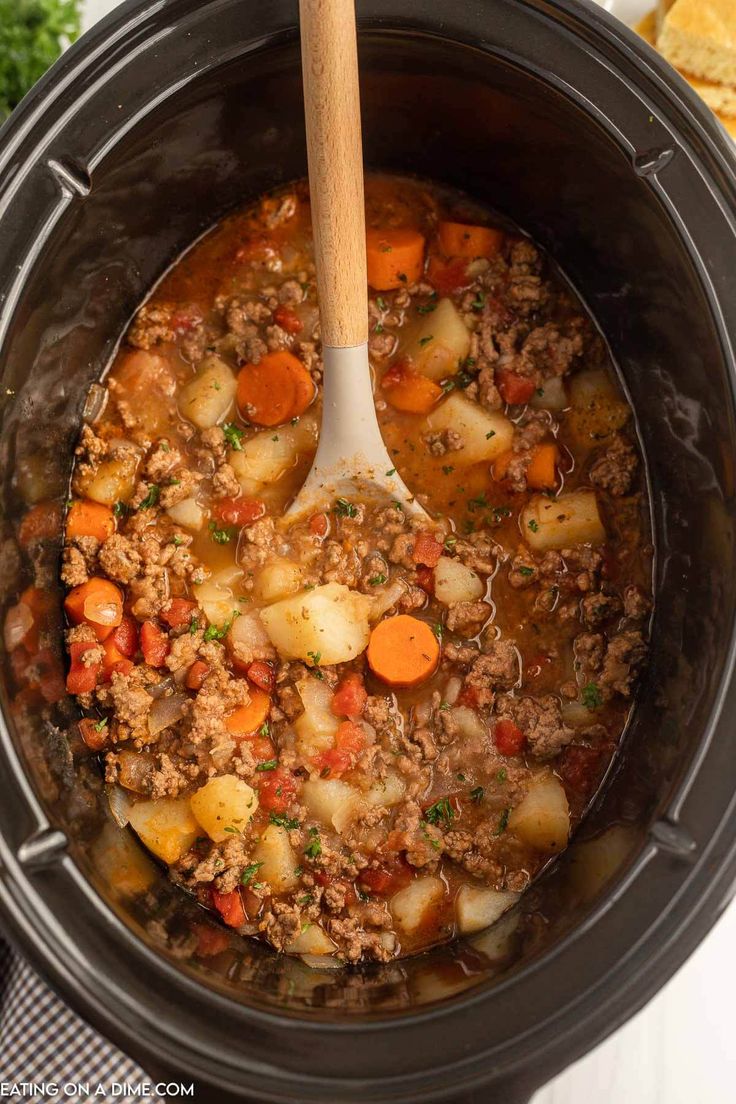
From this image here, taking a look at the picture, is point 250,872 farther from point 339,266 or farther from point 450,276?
point 450,276

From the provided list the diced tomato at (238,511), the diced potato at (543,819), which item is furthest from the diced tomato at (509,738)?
the diced tomato at (238,511)

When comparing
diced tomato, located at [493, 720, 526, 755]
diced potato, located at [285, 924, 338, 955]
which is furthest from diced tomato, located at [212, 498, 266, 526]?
diced potato, located at [285, 924, 338, 955]

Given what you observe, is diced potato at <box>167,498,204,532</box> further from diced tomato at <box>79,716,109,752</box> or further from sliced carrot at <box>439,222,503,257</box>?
sliced carrot at <box>439,222,503,257</box>

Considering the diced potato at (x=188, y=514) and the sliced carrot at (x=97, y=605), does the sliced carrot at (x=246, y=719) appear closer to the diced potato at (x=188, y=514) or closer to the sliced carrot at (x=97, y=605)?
the sliced carrot at (x=97, y=605)

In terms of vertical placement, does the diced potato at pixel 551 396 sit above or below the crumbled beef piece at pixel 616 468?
above

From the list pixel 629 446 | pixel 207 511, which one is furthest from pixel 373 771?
pixel 629 446

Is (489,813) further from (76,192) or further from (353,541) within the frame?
(76,192)

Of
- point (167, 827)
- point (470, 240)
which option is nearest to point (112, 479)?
point (167, 827)
